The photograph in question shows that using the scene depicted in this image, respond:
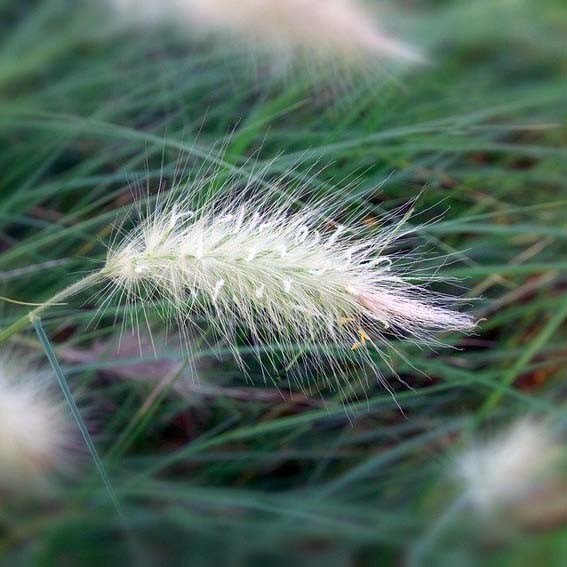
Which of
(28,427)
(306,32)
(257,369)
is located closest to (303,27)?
(306,32)

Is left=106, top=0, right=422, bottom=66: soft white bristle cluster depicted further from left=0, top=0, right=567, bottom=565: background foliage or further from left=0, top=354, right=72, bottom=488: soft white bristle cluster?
left=0, top=354, right=72, bottom=488: soft white bristle cluster

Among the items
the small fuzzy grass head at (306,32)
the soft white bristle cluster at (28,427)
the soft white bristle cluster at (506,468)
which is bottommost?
the soft white bristle cluster at (28,427)

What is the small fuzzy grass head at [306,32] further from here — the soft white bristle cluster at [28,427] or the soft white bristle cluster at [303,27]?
the soft white bristle cluster at [28,427]

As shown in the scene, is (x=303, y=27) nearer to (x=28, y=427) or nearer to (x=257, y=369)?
(x=257, y=369)

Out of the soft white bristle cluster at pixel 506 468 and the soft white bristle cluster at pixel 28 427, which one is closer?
the soft white bristle cluster at pixel 28 427

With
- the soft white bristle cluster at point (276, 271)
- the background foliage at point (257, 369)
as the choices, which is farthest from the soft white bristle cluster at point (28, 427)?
the soft white bristle cluster at point (276, 271)

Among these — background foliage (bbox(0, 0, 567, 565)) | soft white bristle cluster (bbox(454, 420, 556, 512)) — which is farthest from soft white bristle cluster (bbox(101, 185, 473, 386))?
soft white bristle cluster (bbox(454, 420, 556, 512))

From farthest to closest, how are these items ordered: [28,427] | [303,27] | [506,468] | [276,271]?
[303,27], [506,468], [28,427], [276,271]

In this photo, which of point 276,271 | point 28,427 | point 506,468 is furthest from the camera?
point 506,468
